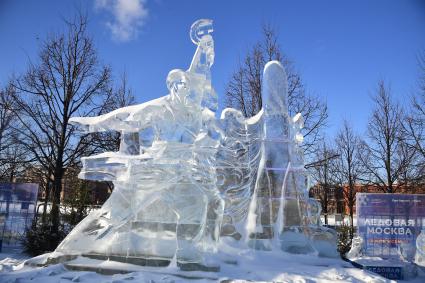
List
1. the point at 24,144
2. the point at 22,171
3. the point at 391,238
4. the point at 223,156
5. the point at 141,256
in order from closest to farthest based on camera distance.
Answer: the point at 141,256 < the point at 223,156 < the point at 391,238 < the point at 24,144 < the point at 22,171

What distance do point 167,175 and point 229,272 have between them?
1.88 m

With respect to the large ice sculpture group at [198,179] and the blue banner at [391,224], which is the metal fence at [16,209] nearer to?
the large ice sculpture group at [198,179]

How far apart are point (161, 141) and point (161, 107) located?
24.0 inches

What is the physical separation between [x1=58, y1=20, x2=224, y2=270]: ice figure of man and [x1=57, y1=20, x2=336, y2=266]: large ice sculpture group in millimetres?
17

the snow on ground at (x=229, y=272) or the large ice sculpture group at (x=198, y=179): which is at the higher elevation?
the large ice sculpture group at (x=198, y=179)

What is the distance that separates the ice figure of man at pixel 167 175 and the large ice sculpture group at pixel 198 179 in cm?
2

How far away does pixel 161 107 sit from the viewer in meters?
6.64

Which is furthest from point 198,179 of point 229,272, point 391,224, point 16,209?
point 16,209

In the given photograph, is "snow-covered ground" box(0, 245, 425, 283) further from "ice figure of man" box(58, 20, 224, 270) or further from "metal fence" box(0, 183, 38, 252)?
"metal fence" box(0, 183, 38, 252)

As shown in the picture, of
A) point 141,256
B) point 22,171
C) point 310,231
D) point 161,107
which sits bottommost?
point 141,256

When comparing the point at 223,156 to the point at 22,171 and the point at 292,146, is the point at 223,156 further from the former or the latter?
the point at 22,171

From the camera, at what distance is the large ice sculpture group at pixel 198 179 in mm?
6129

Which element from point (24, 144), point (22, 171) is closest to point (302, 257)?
point (24, 144)

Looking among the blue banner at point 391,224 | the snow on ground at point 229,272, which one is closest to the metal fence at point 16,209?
the snow on ground at point 229,272
